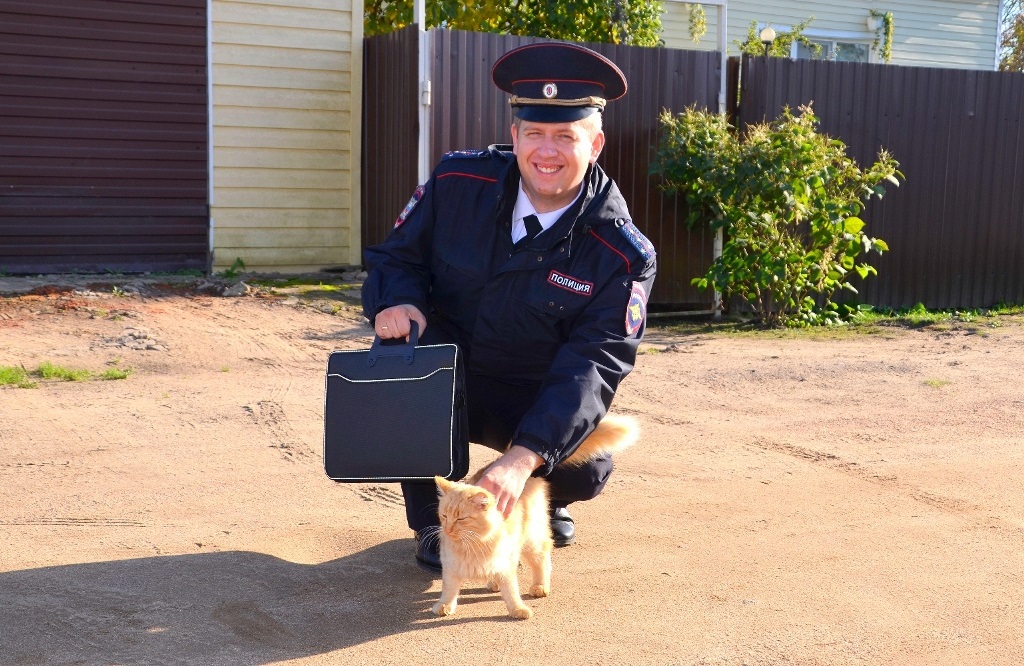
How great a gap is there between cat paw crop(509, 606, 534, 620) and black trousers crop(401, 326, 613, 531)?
49 centimetres

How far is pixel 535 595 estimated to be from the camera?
3.51 m

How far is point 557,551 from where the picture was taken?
395 cm

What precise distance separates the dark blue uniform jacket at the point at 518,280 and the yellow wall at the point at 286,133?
20.9 ft

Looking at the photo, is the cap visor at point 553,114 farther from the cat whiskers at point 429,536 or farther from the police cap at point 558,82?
the cat whiskers at point 429,536

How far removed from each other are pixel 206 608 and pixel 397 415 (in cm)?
81

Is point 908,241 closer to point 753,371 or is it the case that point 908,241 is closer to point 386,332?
point 753,371

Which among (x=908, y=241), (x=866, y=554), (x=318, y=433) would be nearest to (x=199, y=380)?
(x=318, y=433)

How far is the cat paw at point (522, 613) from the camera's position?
332cm

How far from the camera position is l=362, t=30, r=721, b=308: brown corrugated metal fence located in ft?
28.4

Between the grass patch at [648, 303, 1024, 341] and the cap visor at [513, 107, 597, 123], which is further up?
the cap visor at [513, 107, 597, 123]

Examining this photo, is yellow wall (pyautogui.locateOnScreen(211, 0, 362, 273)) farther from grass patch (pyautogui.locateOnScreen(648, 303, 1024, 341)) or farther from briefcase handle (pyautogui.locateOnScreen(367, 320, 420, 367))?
briefcase handle (pyautogui.locateOnScreen(367, 320, 420, 367))

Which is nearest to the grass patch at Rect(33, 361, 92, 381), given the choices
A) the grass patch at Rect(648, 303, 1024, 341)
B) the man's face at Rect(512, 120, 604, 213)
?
the man's face at Rect(512, 120, 604, 213)

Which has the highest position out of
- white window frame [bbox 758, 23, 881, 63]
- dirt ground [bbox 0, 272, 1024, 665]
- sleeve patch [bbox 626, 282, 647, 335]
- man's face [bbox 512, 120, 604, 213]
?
white window frame [bbox 758, 23, 881, 63]

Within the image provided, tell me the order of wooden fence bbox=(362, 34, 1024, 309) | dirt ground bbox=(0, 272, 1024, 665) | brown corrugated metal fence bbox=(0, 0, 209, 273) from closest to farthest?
dirt ground bbox=(0, 272, 1024, 665), wooden fence bbox=(362, 34, 1024, 309), brown corrugated metal fence bbox=(0, 0, 209, 273)
